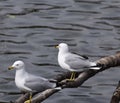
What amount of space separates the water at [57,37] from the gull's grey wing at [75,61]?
522 cm

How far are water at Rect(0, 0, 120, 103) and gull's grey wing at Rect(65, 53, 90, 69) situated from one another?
206 inches

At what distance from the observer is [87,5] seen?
25891mm

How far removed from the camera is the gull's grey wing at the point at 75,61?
1262cm

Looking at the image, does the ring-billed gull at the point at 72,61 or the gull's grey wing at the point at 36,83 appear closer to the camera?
the gull's grey wing at the point at 36,83

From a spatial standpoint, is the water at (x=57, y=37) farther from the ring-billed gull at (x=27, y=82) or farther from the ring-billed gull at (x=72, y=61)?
the ring-billed gull at (x=27, y=82)

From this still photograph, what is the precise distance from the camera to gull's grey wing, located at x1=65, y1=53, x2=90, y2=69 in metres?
12.6

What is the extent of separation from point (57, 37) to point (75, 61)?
966cm

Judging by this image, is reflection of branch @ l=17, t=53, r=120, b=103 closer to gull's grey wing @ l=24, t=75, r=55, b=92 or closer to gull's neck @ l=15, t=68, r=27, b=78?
gull's grey wing @ l=24, t=75, r=55, b=92

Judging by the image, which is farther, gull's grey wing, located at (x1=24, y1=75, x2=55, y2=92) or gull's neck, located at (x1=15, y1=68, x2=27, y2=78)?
gull's neck, located at (x1=15, y1=68, x2=27, y2=78)

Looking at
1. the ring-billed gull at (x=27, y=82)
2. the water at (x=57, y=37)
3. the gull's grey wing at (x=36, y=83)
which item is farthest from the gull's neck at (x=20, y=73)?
the water at (x=57, y=37)

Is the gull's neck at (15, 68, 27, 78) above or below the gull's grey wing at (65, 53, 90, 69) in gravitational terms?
below

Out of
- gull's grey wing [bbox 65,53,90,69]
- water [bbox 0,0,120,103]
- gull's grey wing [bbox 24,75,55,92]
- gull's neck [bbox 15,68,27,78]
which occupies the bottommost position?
water [bbox 0,0,120,103]

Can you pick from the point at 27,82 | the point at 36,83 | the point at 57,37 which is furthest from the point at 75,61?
the point at 57,37

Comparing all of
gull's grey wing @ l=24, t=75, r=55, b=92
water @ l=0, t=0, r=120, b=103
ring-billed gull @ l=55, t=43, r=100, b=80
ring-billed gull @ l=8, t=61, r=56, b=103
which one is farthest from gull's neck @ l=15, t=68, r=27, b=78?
water @ l=0, t=0, r=120, b=103
